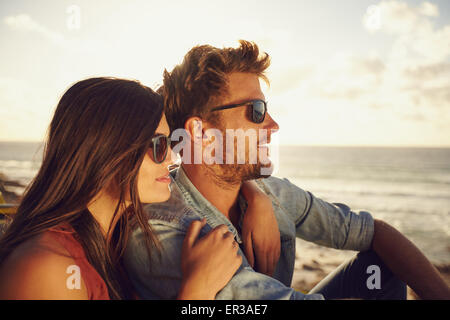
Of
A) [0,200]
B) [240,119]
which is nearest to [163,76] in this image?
[240,119]

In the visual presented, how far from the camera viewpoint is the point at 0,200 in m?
3.48

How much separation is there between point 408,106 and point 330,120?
12080 millimetres

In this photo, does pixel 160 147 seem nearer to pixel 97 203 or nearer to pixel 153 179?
pixel 153 179

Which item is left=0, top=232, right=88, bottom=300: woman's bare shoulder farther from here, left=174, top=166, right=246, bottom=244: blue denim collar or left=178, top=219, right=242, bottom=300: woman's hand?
left=174, top=166, right=246, bottom=244: blue denim collar

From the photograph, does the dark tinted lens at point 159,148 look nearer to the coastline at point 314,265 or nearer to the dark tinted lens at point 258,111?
the dark tinted lens at point 258,111

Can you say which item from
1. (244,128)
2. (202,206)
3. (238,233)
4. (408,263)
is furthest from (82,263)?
(408,263)

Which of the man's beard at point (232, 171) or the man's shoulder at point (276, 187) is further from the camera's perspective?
the man's shoulder at point (276, 187)

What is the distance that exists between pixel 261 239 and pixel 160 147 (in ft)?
3.54

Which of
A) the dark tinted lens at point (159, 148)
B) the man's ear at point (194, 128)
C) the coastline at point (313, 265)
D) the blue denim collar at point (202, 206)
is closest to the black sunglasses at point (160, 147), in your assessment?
the dark tinted lens at point (159, 148)

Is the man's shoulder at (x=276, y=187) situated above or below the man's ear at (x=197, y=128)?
below

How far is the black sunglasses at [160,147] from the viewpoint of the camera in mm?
Result: 1988

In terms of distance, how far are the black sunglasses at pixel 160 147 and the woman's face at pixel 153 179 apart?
0.03 meters

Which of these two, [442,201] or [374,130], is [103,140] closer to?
[442,201]

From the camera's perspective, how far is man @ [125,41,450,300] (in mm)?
2688
